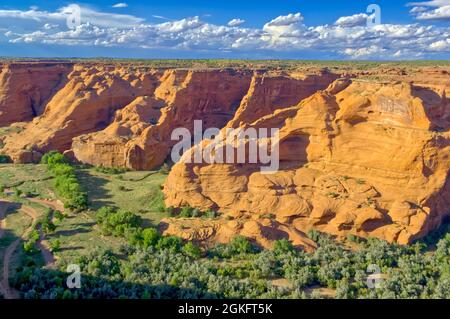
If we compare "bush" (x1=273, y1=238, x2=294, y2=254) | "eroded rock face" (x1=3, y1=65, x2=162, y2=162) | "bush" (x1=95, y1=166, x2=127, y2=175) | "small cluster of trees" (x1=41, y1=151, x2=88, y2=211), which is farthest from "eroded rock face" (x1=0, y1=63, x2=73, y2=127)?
"bush" (x1=273, y1=238, x2=294, y2=254)

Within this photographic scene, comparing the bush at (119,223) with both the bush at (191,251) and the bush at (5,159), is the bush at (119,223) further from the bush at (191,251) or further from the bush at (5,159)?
the bush at (5,159)

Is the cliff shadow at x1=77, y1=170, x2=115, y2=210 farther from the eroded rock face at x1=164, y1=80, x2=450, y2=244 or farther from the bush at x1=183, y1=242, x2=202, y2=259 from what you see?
the bush at x1=183, y1=242, x2=202, y2=259

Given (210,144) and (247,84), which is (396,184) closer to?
(210,144)

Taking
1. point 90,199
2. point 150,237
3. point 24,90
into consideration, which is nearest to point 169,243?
point 150,237

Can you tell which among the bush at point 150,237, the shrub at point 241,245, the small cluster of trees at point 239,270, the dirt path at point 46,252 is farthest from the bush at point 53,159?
the shrub at point 241,245

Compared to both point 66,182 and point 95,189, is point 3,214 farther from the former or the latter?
point 95,189
